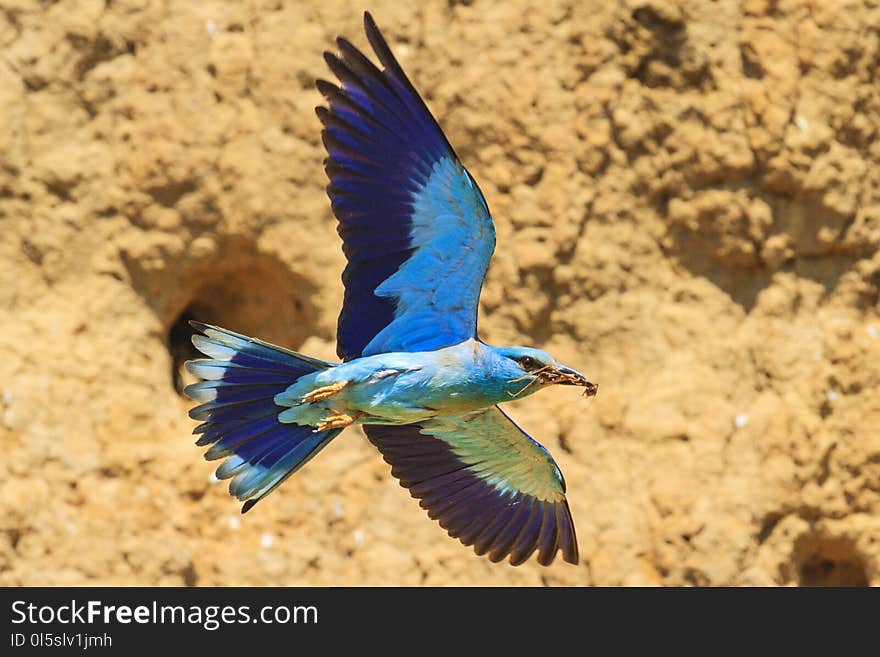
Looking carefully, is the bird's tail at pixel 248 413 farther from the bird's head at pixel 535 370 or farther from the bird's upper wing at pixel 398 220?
the bird's head at pixel 535 370

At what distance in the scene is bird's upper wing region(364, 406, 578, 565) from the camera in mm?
5402

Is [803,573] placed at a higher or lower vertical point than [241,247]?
lower

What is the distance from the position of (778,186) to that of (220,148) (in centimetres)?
185

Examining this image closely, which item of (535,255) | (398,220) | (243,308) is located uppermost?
(398,220)

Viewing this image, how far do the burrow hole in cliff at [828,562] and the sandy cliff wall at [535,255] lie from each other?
0.01 metres

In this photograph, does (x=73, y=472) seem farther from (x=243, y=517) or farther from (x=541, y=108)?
(x=541, y=108)

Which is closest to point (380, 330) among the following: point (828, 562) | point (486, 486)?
point (486, 486)

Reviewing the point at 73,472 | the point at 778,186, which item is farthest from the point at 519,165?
the point at 73,472

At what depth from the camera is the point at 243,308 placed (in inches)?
252

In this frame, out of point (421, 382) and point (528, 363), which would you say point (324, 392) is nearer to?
point (421, 382)

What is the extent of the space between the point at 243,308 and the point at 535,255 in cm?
101

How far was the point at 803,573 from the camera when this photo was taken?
637 cm

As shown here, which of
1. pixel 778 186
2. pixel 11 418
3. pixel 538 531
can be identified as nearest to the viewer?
pixel 538 531

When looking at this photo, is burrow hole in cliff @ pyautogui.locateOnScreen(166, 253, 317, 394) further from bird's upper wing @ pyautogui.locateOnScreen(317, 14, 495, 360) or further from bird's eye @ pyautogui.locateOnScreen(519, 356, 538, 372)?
bird's eye @ pyautogui.locateOnScreen(519, 356, 538, 372)
